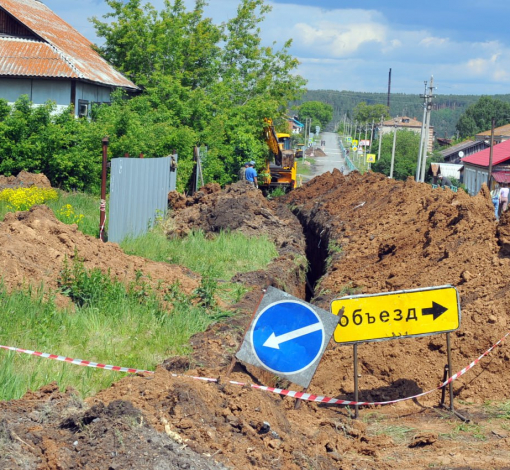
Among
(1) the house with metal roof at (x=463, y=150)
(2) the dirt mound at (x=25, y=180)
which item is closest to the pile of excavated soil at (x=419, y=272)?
(2) the dirt mound at (x=25, y=180)

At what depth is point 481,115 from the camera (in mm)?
128125

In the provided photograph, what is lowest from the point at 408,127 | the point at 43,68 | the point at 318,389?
the point at 318,389

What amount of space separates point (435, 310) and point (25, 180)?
14397 mm

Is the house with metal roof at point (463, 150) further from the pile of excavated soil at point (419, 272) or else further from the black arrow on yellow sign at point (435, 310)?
the black arrow on yellow sign at point (435, 310)

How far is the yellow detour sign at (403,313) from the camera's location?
23.7ft

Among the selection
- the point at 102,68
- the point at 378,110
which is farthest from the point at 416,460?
the point at 378,110

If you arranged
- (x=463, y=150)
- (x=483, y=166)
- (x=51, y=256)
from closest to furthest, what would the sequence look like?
(x=51, y=256) → (x=483, y=166) → (x=463, y=150)

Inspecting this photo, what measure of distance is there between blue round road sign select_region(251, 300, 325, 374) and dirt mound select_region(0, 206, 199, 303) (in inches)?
135

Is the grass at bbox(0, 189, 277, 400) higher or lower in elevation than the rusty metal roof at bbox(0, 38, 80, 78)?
lower

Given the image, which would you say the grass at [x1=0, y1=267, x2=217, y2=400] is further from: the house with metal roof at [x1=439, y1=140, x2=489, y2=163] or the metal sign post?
the house with metal roof at [x1=439, y1=140, x2=489, y2=163]

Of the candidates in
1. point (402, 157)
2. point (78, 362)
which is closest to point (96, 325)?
point (78, 362)

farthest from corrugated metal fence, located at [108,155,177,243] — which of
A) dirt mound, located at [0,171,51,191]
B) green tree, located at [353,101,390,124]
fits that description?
green tree, located at [353,101,390,124]

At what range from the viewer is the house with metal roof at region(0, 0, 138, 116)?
86.6 feet

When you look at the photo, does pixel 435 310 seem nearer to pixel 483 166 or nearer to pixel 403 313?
pixel 403 313
